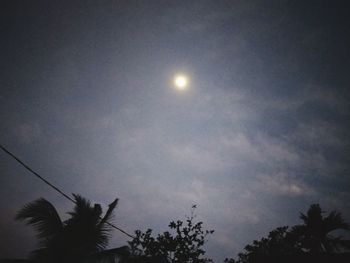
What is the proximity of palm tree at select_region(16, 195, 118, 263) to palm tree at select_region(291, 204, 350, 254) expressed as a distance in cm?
1992

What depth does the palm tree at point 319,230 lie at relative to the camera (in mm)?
20281

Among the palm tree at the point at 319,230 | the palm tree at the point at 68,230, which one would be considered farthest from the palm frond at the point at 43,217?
the palm tree at the point at 319,230

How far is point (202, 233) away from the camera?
24.8 metres

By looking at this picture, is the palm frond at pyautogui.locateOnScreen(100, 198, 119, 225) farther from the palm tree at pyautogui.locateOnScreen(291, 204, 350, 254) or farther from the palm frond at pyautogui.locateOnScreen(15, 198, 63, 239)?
the palm tree at pyautogui.locateOnScreen(291, 204, 350, 254)

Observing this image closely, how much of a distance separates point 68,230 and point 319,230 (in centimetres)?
2245

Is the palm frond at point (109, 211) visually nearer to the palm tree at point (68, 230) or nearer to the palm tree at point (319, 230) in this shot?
the palm tree at point (68, 230)

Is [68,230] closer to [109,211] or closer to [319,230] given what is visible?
[109,211]

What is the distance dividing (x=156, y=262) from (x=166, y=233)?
321 inches

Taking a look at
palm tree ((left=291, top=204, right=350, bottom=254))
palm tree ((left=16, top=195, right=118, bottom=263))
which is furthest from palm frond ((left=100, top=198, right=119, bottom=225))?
palm tree ((left=291, top=204, right=350, bottom=254))

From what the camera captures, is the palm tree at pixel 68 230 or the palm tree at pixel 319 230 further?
the palm tree at pixel 319 230

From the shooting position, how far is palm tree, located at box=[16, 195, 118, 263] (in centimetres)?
754

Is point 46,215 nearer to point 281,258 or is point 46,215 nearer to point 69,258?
point 69,258

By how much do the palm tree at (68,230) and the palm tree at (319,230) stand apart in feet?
65.3

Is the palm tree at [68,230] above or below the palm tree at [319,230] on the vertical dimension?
below
